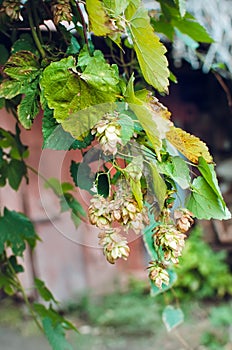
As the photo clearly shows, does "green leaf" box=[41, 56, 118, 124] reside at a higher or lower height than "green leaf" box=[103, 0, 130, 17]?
lower

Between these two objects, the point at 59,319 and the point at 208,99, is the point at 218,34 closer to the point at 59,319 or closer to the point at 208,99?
the point at 208,99

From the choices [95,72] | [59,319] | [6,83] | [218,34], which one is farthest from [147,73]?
[218,34]

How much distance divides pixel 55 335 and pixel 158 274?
17.8 inches

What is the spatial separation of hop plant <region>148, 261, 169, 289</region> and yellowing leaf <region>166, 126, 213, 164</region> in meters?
0.11

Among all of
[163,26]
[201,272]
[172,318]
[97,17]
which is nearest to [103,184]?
[97,17]

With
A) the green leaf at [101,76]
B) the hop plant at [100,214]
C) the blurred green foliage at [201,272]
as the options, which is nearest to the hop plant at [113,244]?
the hop plant at [100,214]

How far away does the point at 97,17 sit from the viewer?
0.48m

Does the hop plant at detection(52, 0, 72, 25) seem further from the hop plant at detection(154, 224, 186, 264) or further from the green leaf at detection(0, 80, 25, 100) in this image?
the hop plant at detection(154, 224, 186, 264)

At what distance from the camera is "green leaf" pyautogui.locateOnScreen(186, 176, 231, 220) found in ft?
1.63

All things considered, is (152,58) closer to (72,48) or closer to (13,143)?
(72,48)

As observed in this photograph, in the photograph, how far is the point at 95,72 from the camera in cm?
47

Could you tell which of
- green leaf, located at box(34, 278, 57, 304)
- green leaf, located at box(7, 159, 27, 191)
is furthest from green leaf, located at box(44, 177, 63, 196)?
green leaf, located at box(34, 278, 57, 304)

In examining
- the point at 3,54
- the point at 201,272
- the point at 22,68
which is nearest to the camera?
the point at 22,68

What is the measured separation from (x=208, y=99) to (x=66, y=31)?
105 inches
